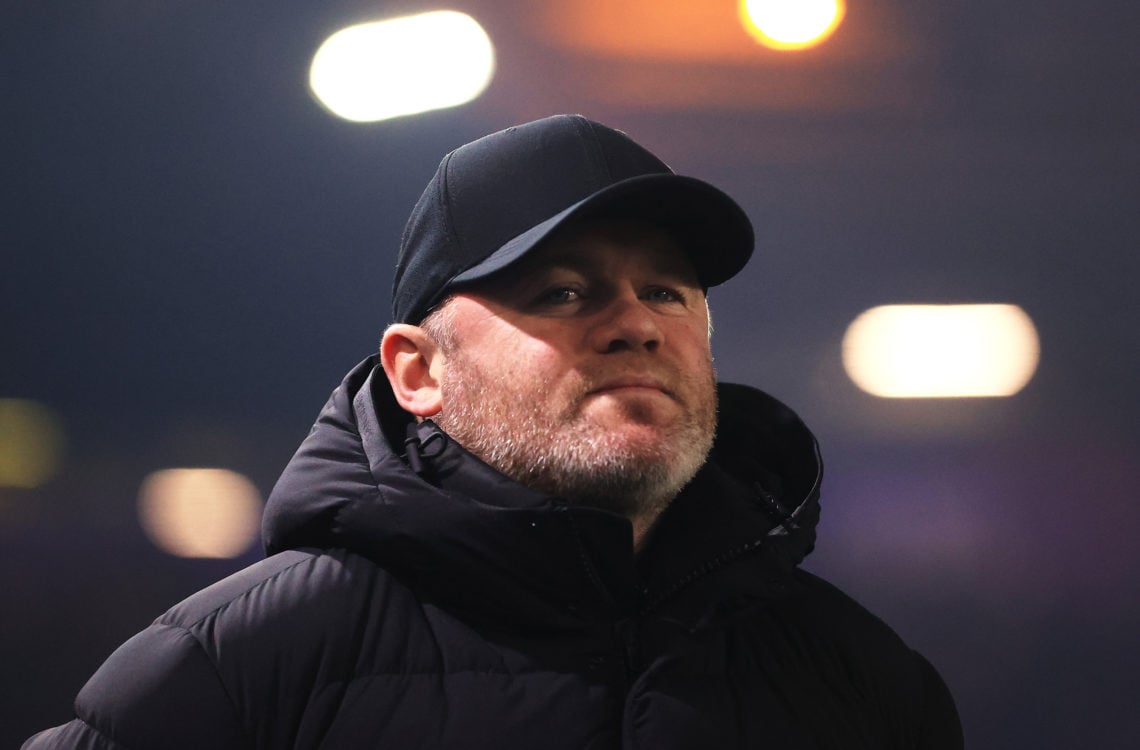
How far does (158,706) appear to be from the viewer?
0.74 m

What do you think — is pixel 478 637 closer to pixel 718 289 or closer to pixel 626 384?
pixel 626 384

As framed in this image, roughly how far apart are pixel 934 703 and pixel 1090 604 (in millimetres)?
431

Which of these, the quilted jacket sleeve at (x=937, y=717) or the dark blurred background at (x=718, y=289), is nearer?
the quilted jacket sleeve at (x=937, y=717)

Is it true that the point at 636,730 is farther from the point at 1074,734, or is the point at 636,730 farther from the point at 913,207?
the point at 913,207

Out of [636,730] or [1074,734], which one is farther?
[1074,734]

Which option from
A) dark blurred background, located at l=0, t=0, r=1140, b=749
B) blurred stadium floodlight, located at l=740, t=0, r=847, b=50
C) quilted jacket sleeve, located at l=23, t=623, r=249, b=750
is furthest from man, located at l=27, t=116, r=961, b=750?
blurred stadium floodlight, located at l=740, t=0, r=847, b=50

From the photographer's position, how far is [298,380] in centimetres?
137

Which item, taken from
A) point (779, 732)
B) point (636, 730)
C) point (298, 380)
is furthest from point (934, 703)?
point (298, 380)

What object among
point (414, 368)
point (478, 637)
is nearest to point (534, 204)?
point (414, 368)

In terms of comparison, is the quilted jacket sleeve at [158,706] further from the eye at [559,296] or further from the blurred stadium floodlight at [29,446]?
the blurred stadium floodlight at [29,446]

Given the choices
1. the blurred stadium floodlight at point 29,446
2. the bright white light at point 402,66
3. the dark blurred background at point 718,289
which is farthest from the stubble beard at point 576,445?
the blurred stadium floodlight at point 29,446

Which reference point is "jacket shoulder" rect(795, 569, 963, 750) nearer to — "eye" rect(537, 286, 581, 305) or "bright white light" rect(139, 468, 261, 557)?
"eye" rect(537, 286, 581, 305)

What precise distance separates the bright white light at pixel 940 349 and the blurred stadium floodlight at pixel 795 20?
386mm

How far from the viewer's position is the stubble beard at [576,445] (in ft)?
2.74
